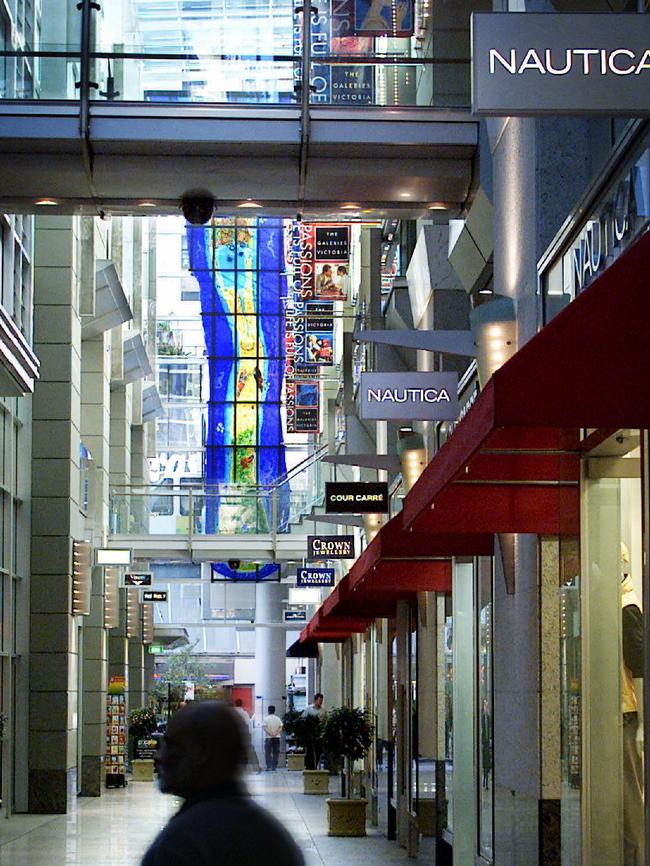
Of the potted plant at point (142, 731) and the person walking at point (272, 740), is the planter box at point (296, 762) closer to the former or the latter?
the person walking at point (272, 740)

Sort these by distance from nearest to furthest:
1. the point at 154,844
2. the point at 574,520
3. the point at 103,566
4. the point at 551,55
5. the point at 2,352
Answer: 1. the point at 154,844
2. the point at 551,55
3. the point at 574,520
4. the point at 2,352
5. the point at 103,566

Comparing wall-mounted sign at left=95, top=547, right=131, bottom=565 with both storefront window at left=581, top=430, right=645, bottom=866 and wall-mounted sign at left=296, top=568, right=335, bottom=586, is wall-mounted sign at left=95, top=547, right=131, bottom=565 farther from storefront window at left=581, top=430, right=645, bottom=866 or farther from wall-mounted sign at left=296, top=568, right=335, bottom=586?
storefront window at left=581, top=430, right=645, bottom=866

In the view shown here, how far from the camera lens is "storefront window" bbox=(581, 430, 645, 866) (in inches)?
293

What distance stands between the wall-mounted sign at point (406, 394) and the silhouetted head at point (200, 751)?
35.7ft

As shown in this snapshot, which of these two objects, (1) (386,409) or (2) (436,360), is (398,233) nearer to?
(2) (436,360)

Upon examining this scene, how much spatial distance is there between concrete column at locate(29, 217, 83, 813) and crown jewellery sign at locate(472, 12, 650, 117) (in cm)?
1966

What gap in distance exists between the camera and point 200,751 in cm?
345

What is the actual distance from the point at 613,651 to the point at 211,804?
4.81 m

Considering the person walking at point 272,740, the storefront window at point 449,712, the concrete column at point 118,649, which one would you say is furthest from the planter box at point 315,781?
the storefront window at point 449,712

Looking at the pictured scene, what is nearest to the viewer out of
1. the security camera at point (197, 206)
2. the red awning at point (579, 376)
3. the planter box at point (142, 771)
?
the red awning at point (579, 376)

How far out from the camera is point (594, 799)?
8117mm

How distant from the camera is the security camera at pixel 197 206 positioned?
15.0 meters

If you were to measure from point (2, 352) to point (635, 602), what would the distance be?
10.4 m

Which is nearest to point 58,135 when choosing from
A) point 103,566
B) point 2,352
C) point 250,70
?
point 250,70
